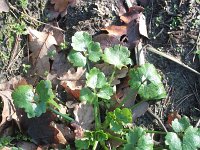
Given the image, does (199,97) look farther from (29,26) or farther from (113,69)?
(29,26)

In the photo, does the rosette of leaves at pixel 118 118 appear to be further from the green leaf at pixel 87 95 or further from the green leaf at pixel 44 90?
the green leaf at pixel 44 90

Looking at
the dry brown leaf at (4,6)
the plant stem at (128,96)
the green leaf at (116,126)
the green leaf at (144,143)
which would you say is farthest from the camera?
the dry brown leaf at (4,6)

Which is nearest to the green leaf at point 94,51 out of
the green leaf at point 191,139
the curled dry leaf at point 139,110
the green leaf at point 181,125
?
the curled dry leaf at point 139,110

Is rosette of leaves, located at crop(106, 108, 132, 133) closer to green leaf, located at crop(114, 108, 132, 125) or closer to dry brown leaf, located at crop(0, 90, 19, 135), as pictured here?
green leaf, located at crop(114, 108, 132, 125)

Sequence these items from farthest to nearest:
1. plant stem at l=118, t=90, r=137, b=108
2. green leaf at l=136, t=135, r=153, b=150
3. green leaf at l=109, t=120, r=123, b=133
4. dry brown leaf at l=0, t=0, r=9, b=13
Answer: dry brown leaf at l=0, t=0, r=9, b=13, plant stem at l=118, t=90, r=137, b=108, green leaf at l=109, t=120, r=123, b=133, green leaf at l=136, t=135, r=153, b=150

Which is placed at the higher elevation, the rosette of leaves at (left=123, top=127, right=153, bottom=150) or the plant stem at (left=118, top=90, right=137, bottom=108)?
the plant stem at (left=118, top=90, right=137, bottom=108)

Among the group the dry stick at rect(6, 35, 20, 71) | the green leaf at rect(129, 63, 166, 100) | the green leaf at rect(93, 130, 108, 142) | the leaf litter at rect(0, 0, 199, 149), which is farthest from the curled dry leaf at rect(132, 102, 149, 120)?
the dry stick at rect(6, 35, 20, 71)

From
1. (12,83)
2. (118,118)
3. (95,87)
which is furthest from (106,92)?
(12,83)
